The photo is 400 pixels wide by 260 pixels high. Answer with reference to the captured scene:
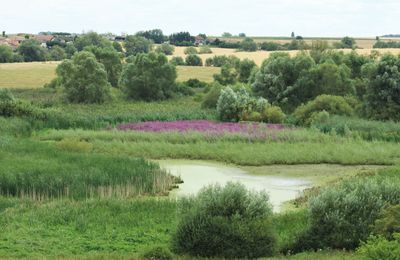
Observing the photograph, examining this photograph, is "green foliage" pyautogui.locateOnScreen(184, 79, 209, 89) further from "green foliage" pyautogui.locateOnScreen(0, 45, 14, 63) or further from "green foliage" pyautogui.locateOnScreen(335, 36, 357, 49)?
"green foliage" pyautogui.locateOnScreen(335, 36, 357, 49)

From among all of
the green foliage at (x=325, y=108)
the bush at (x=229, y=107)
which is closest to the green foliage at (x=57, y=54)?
the bush at (x=229, y=107)

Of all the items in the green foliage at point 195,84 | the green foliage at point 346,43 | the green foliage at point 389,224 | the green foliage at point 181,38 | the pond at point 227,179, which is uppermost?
the green foliage at point 181,38

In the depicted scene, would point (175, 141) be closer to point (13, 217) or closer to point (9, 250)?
point (13, 217)

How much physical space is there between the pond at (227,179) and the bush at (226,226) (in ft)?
22.1

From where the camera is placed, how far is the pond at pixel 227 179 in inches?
965

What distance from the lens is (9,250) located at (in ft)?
51.0

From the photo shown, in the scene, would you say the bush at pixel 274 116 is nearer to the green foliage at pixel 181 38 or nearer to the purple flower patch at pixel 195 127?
the purple flower patch at pixel 195 127

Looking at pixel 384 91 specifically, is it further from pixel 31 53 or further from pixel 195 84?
pixel 31 53

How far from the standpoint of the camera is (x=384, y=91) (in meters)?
48.2

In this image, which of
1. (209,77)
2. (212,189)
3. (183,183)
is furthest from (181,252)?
(209,77)

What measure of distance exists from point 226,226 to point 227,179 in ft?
41.5

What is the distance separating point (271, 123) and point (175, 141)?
1190cm

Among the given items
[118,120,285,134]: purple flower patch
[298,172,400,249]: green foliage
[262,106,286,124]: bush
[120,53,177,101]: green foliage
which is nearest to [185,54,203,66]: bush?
[120,53,177,101]: green foliage

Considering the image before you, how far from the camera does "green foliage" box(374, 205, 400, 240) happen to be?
1364 centimetres
